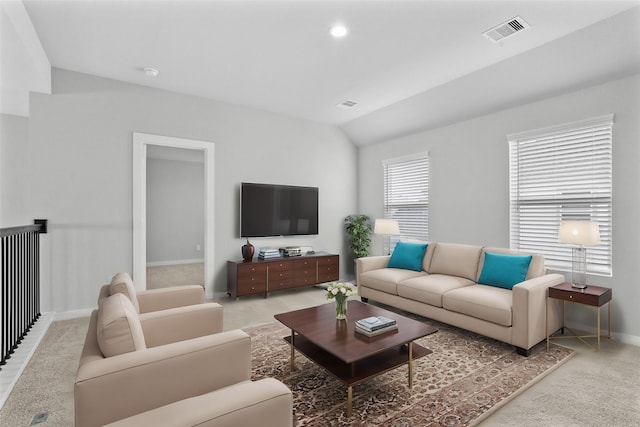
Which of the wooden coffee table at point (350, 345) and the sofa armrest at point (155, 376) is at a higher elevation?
the sofa armrest at point (155, 376)

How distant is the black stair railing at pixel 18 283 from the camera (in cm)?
266

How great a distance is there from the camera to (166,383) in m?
1.46

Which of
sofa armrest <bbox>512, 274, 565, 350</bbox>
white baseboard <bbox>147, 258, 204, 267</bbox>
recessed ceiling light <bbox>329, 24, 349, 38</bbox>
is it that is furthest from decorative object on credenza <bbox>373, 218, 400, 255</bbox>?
white baseboard <bbox>147, 258, 204, 267</bbox>

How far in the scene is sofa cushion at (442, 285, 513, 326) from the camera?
9.60 ft

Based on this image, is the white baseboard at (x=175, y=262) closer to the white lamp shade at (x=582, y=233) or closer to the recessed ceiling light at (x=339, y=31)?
the recessed ceiling light at (x=339, y=31)

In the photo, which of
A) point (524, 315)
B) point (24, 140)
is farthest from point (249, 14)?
point (24, 140)

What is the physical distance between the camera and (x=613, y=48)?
2.90m

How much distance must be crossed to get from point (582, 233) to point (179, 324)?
3.52 m

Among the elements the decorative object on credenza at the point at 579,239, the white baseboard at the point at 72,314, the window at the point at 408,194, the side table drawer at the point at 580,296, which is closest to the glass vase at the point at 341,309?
the side table drawer at the point at 580,296

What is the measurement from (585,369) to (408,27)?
3.22 meters

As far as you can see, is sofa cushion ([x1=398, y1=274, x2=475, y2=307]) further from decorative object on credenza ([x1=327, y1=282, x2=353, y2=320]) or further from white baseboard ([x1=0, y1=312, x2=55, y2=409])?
white baseboard ([x1=0, y1=312, x2=55, y2=409])

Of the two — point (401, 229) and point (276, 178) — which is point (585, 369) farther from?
point (276, 178)

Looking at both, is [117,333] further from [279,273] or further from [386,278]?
[279,273]

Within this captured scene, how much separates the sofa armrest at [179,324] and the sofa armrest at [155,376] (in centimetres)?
69
